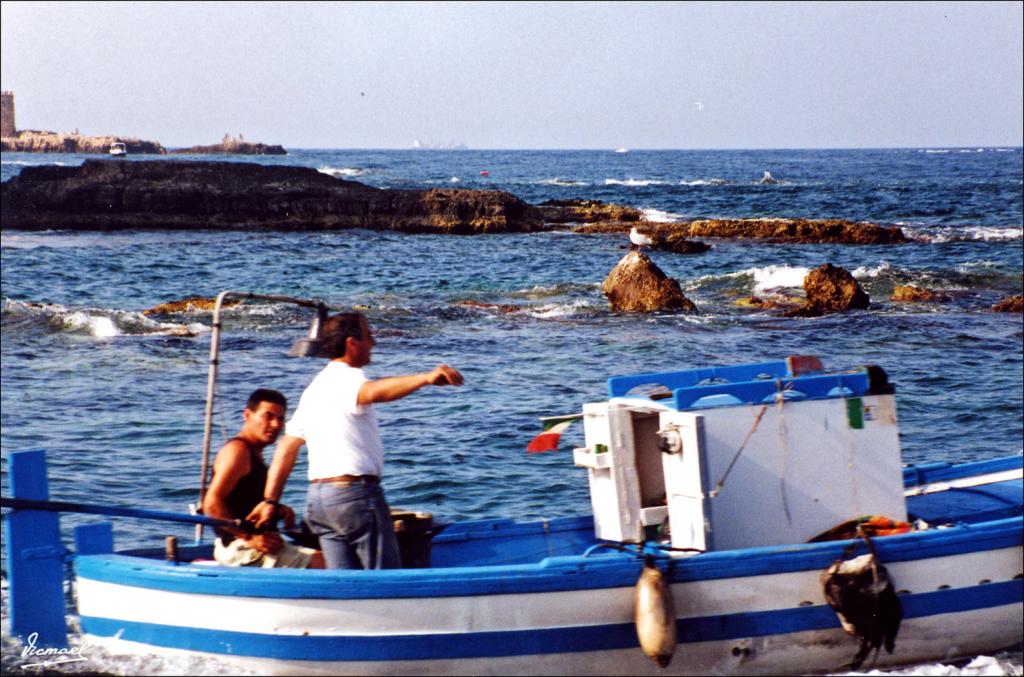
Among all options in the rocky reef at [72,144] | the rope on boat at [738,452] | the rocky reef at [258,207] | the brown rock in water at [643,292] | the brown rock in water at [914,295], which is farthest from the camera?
the rocky reef at [72,144]

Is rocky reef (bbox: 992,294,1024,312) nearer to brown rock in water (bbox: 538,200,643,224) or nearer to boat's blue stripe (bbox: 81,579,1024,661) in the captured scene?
boat's blue stripe (bbox: 81,579,1024,661)

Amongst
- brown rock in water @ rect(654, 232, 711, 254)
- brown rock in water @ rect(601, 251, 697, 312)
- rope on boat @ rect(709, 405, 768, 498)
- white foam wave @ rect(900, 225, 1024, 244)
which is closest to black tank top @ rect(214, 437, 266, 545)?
rope on boat @ rect(709, 405, 768, 498)

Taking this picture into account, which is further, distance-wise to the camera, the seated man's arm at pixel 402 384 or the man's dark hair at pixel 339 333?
the man's dark hair at pixel 339 333

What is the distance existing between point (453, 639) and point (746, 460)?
229 cm

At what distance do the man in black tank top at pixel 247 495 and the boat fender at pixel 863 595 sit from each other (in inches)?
131

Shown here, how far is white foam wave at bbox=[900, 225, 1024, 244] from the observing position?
41.2 m

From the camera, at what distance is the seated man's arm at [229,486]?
310 inches

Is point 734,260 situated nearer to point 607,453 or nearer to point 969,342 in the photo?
point 969,342

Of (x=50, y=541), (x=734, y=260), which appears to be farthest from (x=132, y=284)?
(x=50, y=541)

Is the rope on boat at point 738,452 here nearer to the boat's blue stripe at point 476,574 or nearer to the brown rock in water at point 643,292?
the boat's blue stripe at point 476,574

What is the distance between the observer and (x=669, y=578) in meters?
7.73

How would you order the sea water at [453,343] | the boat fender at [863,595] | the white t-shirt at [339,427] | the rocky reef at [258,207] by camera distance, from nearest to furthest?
the white t-shirt at [339,427] → the boat fender at [863,595] → the sea water at [453,343] → the rocky reef at [258,207]

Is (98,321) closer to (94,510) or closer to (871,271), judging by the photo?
(94,510)

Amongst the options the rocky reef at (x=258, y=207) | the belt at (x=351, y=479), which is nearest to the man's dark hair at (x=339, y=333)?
the belt at (x=351, y=479)
